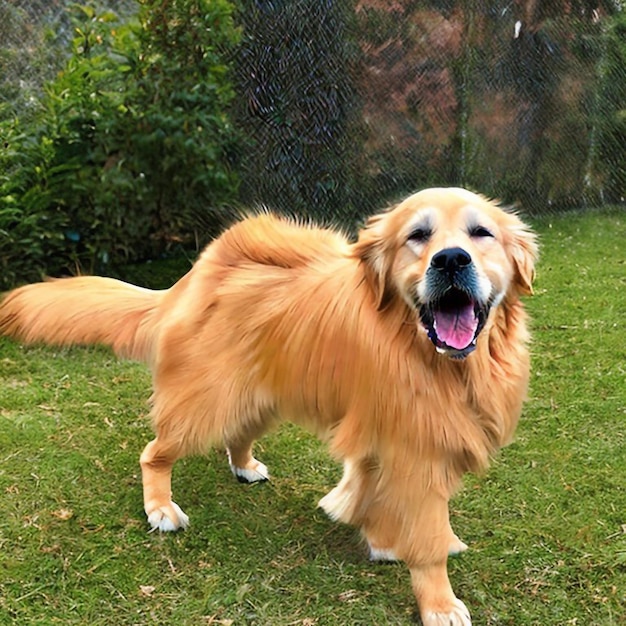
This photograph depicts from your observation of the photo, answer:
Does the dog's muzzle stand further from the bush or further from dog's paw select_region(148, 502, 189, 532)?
the bush

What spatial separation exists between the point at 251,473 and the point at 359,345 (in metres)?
1.12

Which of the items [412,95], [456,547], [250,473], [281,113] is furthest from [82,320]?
[412,95]

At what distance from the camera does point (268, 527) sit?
9.68ft

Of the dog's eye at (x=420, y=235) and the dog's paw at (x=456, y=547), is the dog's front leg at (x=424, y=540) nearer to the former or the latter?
the dog's paw at (x=456, y=547)

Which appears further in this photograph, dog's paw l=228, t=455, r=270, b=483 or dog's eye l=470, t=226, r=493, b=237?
→ dog's paw l=228, t=455, r=270, b=483

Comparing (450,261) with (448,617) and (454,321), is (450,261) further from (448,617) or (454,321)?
(448,617)

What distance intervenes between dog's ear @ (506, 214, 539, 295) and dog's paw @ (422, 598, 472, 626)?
104 cm

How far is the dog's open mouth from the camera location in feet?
6.98

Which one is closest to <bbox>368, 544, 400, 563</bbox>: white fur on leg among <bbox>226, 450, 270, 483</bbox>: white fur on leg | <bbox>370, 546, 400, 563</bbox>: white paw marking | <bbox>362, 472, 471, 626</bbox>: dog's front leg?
<bbox>370, 546, 400, 563</bbox>: white paw marking

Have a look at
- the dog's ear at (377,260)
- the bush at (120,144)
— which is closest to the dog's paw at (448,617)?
the dog's ear at (377,260)

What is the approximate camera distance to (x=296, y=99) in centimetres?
631

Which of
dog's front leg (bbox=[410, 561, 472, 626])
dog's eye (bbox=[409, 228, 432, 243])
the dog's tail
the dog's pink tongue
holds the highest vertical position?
dog's eye (bbox=[409, 228, 432, 243])

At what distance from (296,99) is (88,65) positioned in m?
1.83

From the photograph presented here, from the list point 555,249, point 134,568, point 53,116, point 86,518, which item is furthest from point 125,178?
point 555,249
